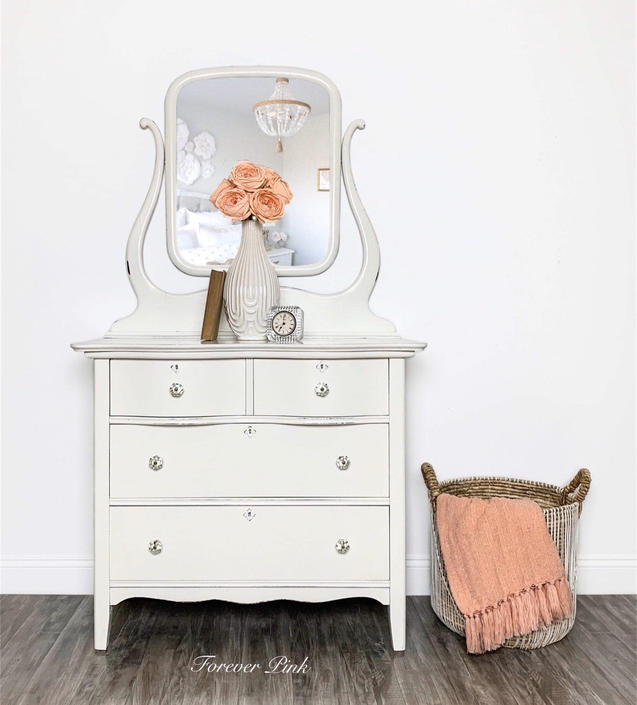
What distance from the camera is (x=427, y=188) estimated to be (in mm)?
2654

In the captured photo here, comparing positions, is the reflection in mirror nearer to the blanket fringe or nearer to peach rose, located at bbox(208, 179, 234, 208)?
peach rose, located at bbox(208, 179, 234, 208)

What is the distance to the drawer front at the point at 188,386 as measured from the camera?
2146 mm

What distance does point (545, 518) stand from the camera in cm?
230

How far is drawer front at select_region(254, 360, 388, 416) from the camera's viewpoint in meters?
2.14

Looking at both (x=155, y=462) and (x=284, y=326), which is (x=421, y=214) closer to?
Result: (x=284, y=326)

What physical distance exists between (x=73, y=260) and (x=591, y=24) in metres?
2.02

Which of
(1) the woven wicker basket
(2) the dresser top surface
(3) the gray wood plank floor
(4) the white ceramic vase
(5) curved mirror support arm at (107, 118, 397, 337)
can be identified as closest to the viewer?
(3) the gray wood plank floor

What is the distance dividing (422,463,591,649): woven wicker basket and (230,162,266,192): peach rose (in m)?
1.09

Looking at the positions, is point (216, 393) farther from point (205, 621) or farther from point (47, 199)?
point (47, 199)

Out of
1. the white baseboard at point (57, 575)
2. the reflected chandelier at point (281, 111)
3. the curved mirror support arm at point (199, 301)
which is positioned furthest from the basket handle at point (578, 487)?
the reflected chandelier at point (281, 111)

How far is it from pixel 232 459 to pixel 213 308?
504mm

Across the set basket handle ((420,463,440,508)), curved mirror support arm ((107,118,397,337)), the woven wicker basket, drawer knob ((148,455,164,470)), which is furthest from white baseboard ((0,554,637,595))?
curved mirror support arm ((107,118,397,337))

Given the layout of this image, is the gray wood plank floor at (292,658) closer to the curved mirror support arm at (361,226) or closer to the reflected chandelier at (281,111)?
the curved mirror support arm at (361,226)

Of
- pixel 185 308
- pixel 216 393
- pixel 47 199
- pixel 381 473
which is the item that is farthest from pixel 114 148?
pixel 381 473
